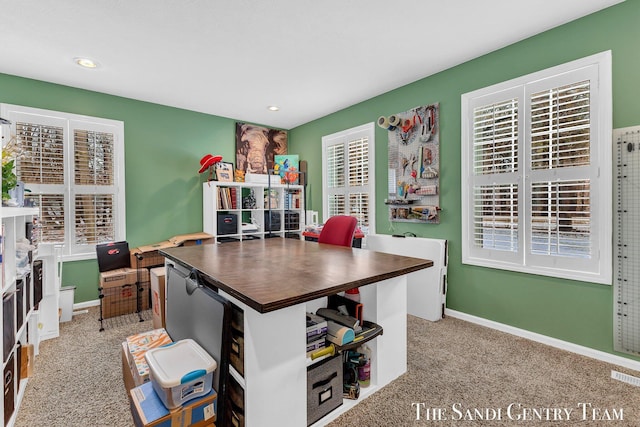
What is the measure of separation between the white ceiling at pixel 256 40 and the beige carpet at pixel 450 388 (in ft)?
8.61

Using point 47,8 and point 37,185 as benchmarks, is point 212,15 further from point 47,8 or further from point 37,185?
point 37,185

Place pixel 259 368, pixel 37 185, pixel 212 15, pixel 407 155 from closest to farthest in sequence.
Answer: pixel 259 368 → pixel 212 15 → pixel 37 185 → pixel 407 155

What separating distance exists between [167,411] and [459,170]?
302cm

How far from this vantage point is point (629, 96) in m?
2.07

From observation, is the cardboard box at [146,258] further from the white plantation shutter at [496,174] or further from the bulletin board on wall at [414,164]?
the white plantation shutter at [496,174]

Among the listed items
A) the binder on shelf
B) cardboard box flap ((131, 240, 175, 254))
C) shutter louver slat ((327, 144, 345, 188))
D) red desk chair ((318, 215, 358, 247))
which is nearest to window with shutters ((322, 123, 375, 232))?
shutter louver slat ((327, 144, 345, 188))

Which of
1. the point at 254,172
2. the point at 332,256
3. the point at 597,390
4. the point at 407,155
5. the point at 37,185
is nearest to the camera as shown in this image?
the point at 597,390

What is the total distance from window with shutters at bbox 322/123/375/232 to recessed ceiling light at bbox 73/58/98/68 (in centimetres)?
292

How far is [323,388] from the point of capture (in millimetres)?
1577

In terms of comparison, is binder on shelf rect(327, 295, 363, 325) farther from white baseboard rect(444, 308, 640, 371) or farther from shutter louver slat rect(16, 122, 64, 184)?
shutter louver slat rect(16, 122, 64, 184)

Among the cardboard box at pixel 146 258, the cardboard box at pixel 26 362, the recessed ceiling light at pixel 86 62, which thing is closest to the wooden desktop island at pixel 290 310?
the cardboard box at pixel 26 362

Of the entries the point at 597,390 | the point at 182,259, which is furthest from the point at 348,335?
the point at 597,390

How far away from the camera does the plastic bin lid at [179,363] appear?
123 cm

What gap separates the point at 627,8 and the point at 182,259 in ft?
11.7
